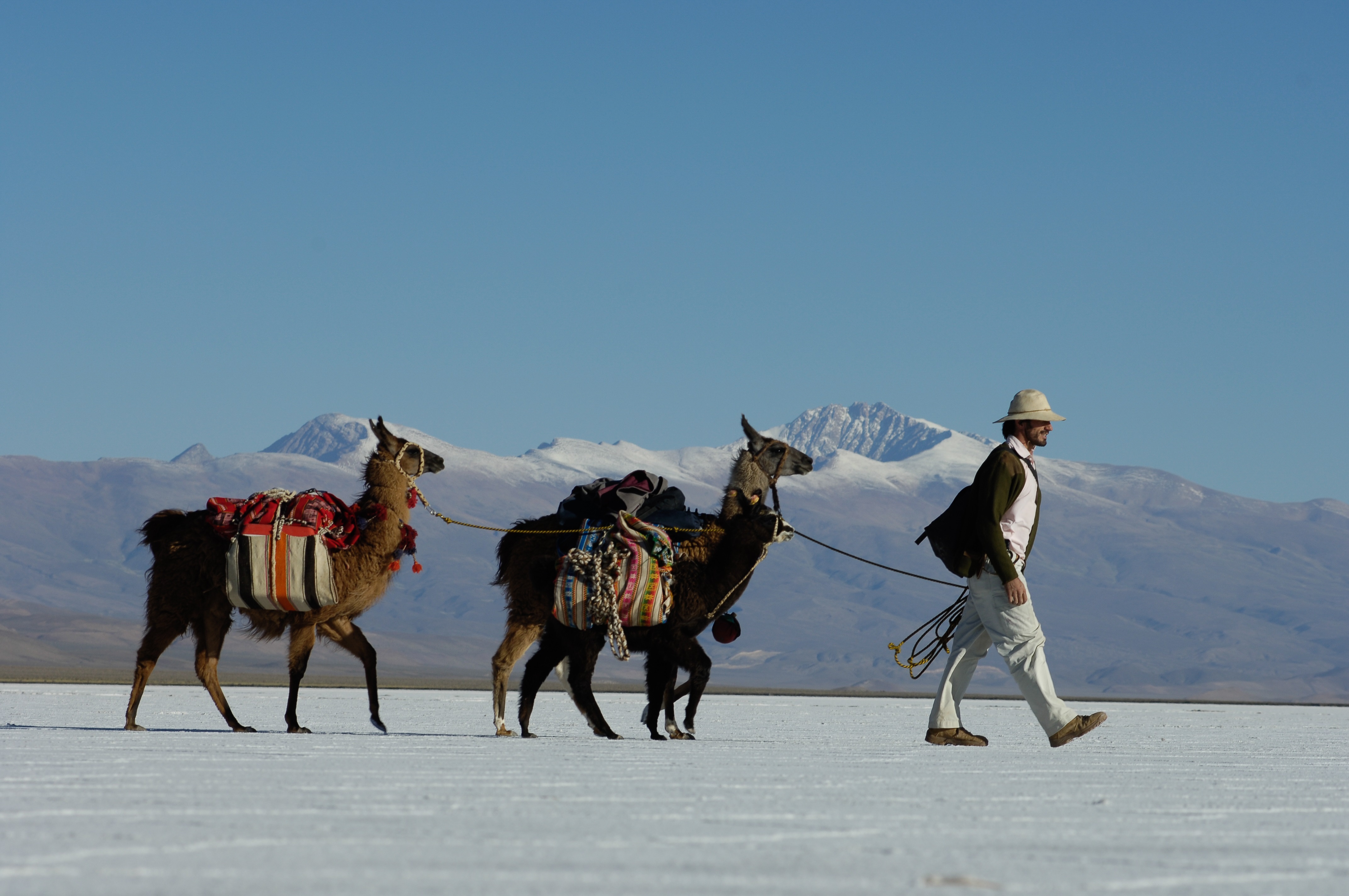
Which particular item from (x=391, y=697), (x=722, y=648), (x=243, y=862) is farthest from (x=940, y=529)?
(x=722, y=648)

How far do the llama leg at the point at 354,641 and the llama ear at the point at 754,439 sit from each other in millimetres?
3204

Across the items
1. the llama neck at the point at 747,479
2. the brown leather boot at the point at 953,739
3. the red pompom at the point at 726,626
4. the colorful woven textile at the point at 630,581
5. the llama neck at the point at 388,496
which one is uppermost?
the llama neck at the point at 747,479

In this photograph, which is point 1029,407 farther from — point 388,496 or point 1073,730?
point 388,496

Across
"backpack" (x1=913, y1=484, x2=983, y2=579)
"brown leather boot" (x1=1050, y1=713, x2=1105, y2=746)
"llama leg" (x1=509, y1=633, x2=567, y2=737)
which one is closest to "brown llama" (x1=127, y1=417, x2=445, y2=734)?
"llama leg" (x1=509, y1=633, x2=567, y2=737)

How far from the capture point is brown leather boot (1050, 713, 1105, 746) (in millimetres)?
9859

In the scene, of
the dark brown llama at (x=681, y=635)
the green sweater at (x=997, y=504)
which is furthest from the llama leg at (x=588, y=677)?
the green sweater at (x=997, y=504)

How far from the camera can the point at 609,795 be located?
652 cm

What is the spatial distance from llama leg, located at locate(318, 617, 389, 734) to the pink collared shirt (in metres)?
4.74

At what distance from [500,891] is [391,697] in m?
21.7

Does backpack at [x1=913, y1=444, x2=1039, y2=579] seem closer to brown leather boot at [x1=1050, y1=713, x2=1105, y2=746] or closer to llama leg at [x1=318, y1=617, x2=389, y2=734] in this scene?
brown leather boot at [x1=1050, y1=713, x2=1105, y2=746]

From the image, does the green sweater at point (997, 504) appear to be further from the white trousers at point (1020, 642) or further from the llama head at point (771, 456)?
the llama head at point (771, 456)

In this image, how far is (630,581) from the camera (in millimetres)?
11156

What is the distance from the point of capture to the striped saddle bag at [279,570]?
38.1 ft

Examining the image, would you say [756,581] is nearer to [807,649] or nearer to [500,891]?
[807,649]
